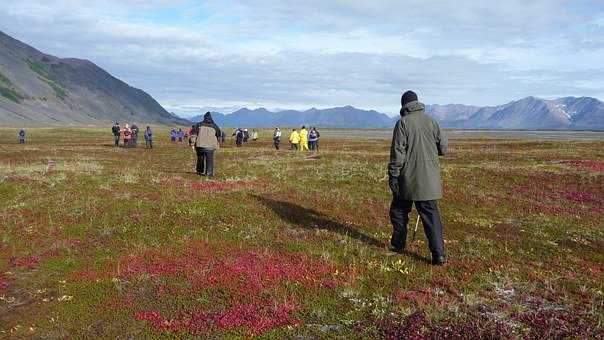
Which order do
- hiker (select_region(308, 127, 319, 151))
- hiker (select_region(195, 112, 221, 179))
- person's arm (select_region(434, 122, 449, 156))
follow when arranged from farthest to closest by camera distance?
hiker (select_region(308, 127, 319, 151)) → hiker (select_region(195, 112, 221, 179)) → person's arm (select_region(434, 122, 449, 156))

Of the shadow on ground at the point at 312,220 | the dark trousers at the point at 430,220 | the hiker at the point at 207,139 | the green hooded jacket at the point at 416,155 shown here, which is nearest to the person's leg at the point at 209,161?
the hiker at the point at 207,139

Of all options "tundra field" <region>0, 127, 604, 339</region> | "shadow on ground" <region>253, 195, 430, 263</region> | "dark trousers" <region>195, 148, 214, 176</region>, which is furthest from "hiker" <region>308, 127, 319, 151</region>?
"shadow on ground" <region>253, 195, 430, 263</region>

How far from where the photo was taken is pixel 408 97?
412 inches

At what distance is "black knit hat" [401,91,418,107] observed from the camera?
10.4 meters

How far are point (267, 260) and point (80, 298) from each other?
3770mm

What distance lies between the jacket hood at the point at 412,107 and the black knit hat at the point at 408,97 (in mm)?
70

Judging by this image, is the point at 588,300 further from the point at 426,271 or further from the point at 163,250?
the point at 163,250

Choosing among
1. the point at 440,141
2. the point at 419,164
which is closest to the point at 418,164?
the point at 419,164

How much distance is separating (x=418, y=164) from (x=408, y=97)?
4.62 feet

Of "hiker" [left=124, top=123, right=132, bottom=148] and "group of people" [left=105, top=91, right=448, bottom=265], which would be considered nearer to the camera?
"group of people" [left=105, top=91, right=448, bottom=265]

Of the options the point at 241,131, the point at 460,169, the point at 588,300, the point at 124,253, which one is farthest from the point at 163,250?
the point at 241,131

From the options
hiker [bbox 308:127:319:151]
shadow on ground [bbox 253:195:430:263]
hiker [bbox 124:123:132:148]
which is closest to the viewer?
shadow on ground [bbox 253:195:430:263]

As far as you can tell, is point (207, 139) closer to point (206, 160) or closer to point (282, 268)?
point (206, 160)

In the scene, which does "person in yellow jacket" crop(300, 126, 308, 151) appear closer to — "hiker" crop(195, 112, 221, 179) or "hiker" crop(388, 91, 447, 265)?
"hiker" crop(195, 112, 221, 179)
